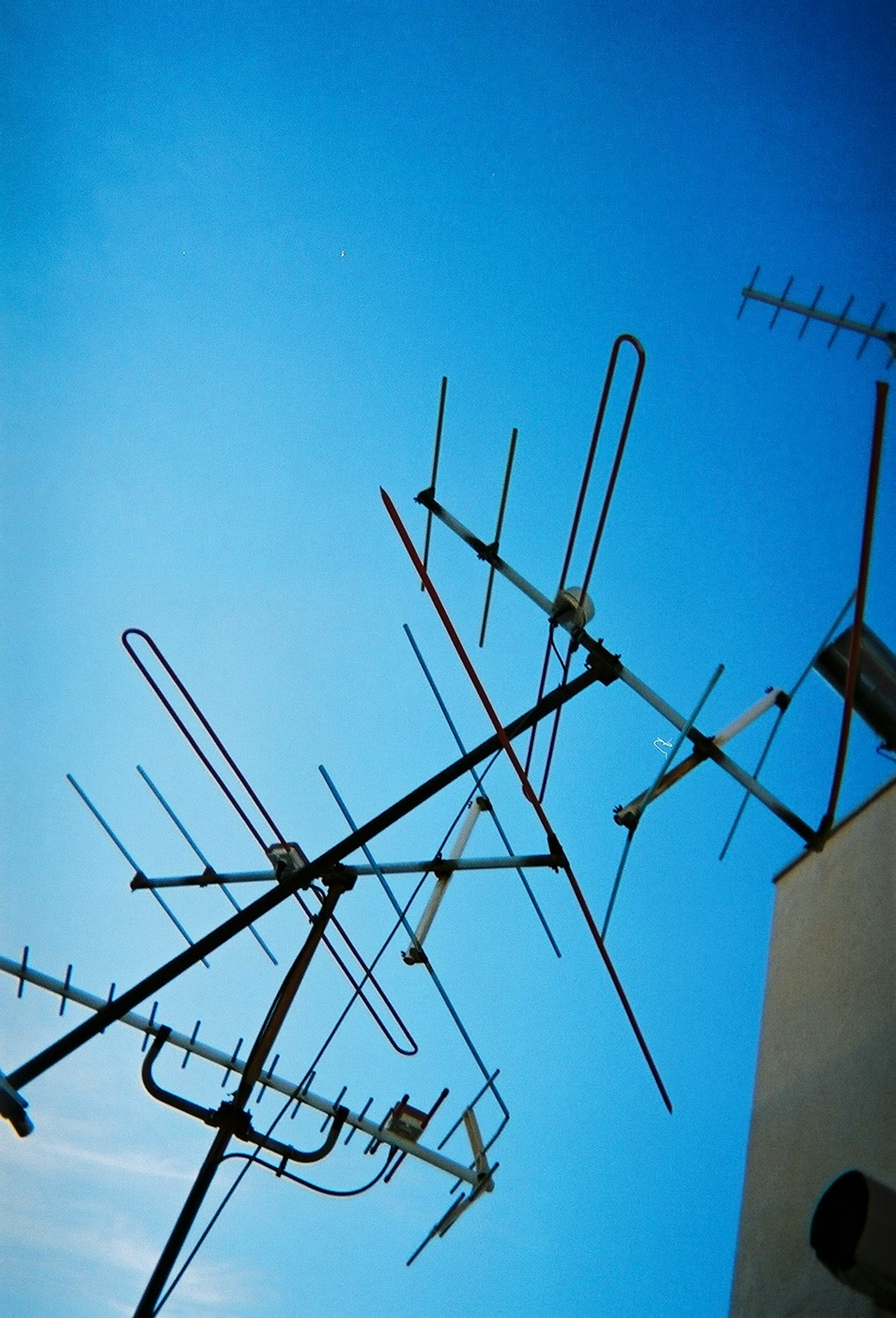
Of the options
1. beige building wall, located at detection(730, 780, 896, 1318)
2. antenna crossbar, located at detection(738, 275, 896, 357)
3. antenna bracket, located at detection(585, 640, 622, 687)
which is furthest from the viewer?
antenna crossbar, located at detection(738, 275, 896, 357)

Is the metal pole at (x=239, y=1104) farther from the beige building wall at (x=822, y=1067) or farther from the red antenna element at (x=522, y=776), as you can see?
the beige building wall at (x=822, y=1067)

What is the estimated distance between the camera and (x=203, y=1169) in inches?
106

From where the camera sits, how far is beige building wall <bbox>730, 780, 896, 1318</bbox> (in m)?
3.63

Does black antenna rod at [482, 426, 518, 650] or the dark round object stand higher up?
black antenna rod at [482, 426, 518, 650]

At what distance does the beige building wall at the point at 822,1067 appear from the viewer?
3.63 metres

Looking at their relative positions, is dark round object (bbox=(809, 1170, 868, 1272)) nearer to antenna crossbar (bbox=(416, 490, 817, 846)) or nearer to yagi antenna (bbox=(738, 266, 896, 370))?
antenna crossbar (bbox=(416, 490, 817, 846))

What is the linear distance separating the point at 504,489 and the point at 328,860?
4.29 ft

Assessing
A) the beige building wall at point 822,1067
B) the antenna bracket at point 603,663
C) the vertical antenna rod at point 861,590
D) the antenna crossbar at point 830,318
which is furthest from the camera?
the antenna crossbar at point 830,318

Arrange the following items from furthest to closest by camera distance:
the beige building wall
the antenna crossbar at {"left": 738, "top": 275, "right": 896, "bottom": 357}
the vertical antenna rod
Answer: the antenna crossbar at {"left": 738, "top": 275, "right": 896, "bottom": 357} → the beige building wall → the vertical antenna rod

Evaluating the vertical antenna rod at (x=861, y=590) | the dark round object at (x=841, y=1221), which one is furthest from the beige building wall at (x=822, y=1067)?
the vertical antenna rod at (x=861, y=590)

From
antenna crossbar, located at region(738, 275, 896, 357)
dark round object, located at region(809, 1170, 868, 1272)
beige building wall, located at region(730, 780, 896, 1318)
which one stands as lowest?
dark round object, located at region(809, 1170, 868, 1272)

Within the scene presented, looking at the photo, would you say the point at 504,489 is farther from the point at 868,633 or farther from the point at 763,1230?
the point at 763,1230

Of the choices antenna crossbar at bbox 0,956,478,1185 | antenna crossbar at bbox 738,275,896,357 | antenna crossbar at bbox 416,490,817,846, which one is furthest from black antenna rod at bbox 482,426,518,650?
antenna crossbar at bbox 738,275,896,357

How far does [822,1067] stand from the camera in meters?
4.07
